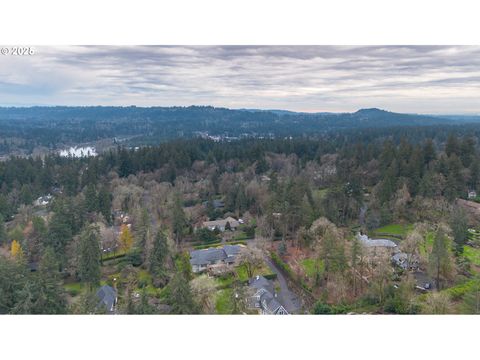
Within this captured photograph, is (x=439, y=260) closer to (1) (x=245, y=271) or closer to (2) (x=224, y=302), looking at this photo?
(1) (x=245, y=271)

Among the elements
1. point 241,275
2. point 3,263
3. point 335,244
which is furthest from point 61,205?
point 335,244

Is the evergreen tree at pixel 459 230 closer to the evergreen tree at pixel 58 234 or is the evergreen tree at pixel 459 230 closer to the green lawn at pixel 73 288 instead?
the green lawn at pixel 73 288

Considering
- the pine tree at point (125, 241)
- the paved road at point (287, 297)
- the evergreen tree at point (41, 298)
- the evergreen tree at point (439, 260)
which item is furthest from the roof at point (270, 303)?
the pine tree at point (125, 241)

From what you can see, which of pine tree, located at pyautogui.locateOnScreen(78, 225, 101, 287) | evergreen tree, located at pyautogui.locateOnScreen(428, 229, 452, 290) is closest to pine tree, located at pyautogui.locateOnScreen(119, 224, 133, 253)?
pine tree, located at pyautogui.locateOnScreen(78, 225, 101, 287)

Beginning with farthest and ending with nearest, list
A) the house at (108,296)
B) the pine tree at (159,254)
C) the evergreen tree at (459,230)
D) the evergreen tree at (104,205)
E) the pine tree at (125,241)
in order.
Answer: the evergreen tree at (104,205), the pine tree at (125,241), the evergreen tree at (459,230), the pine tree at (159,254), the house at (108,296)

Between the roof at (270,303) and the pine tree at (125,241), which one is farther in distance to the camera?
the pine tree at (125,241)

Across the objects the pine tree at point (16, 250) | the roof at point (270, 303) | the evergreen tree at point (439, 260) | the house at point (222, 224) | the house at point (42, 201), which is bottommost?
the house at point (42, 201)
